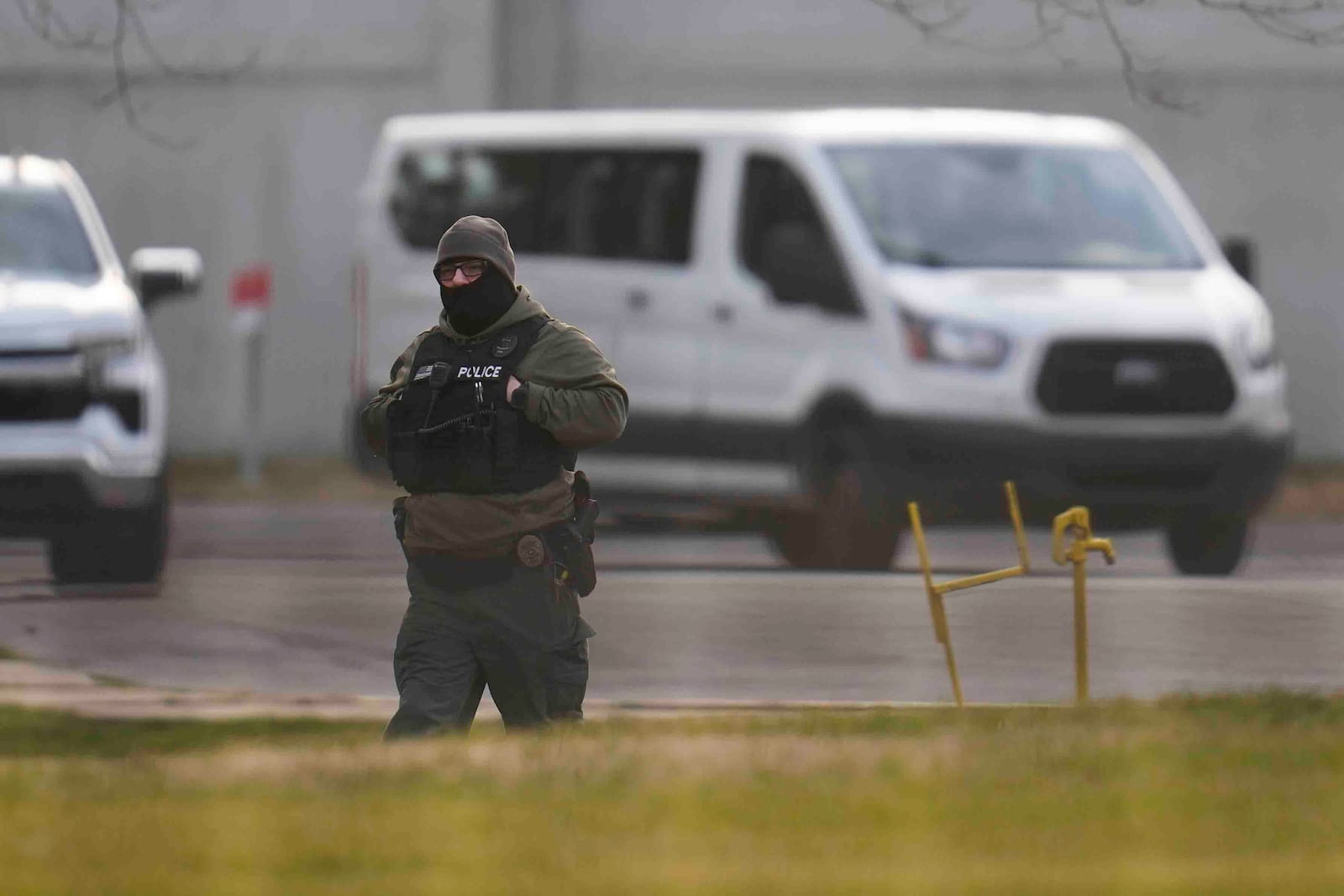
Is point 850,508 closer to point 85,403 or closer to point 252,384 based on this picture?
point 85,403

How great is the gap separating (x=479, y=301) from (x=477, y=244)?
0.47 feet

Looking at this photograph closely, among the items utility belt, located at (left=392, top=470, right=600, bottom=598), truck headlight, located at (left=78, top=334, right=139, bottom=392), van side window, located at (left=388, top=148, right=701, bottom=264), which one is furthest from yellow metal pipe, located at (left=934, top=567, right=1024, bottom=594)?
van side window, located at (left=388, top=148, right=701, bottom=264)

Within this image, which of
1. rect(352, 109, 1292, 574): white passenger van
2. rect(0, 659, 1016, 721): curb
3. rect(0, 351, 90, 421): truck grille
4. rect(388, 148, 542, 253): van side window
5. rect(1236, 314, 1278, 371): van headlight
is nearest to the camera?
rect(0, 659, 1016, 721): curb

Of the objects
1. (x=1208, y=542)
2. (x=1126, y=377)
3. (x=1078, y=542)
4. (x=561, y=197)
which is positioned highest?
(x=1078, y=542)

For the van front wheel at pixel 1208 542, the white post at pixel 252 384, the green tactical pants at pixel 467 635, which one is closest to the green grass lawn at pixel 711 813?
the green tactical pants at pixel 467 635

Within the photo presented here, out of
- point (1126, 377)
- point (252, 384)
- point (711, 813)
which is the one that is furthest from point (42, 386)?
point (252, 384)

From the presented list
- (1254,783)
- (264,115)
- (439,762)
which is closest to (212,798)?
(439,762)

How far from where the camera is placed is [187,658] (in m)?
10.9

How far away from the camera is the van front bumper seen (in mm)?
13500

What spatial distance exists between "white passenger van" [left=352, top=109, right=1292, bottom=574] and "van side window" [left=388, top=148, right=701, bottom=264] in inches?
0.5

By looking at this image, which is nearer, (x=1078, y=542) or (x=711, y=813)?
(x=711, y=813)

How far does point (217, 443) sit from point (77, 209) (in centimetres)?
972

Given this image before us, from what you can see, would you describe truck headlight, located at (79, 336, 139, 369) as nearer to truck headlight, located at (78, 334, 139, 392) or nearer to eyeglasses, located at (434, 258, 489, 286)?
truck headlight, located at (78, 334, 139, 392)

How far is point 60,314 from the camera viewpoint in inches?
494
